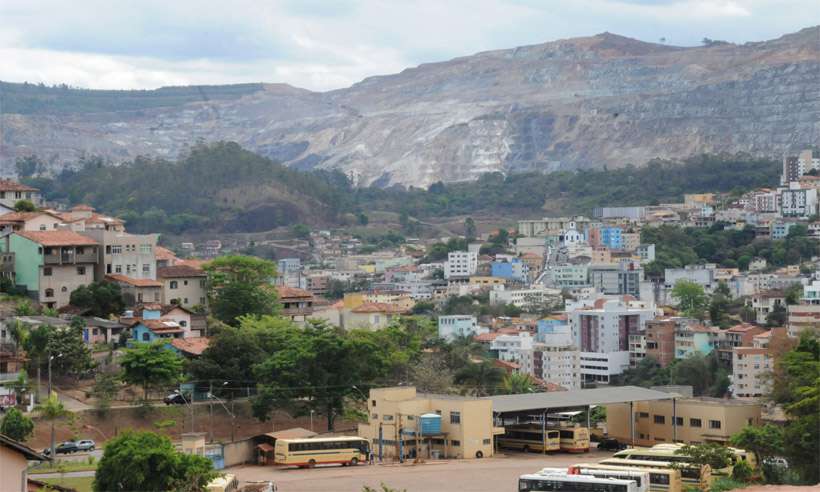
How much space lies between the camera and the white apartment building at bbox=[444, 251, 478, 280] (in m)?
88.3

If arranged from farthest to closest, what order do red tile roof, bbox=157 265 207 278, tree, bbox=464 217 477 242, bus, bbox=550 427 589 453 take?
tree, bbox=464 217 477 242
red tile roof, bbox=157 265 207 278
bus, bbox=550 427 589 453

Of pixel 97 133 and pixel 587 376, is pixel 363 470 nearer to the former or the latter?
pixel 587 376

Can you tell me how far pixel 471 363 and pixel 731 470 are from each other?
1665 cm

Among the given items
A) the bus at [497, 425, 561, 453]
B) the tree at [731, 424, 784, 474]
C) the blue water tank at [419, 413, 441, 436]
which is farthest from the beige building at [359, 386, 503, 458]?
the tree at [731, 424, 784, 474]

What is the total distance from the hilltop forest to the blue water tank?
70609 mm

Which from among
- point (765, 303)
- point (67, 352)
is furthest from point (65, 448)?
point (765, 303)

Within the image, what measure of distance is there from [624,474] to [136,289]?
16478mm

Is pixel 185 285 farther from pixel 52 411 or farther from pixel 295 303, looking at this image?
pixel 52 411

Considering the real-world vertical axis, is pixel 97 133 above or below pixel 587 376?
Result: above

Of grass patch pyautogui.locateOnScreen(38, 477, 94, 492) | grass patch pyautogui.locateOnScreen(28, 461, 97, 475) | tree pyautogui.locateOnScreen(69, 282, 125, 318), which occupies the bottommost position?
grass patch pyautogui.locateOnScreen(28, 461, 97, 475)

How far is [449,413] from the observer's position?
28.0 metres

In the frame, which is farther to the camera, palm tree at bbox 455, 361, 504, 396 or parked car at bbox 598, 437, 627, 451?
palm tree at bbox 455, 361, 504, 396

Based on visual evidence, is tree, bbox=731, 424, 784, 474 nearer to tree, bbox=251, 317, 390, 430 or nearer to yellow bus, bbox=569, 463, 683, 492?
yellow bus, bbox=569, 463, 683, 492

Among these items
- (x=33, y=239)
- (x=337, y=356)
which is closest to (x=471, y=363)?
(x=337, y=356)
